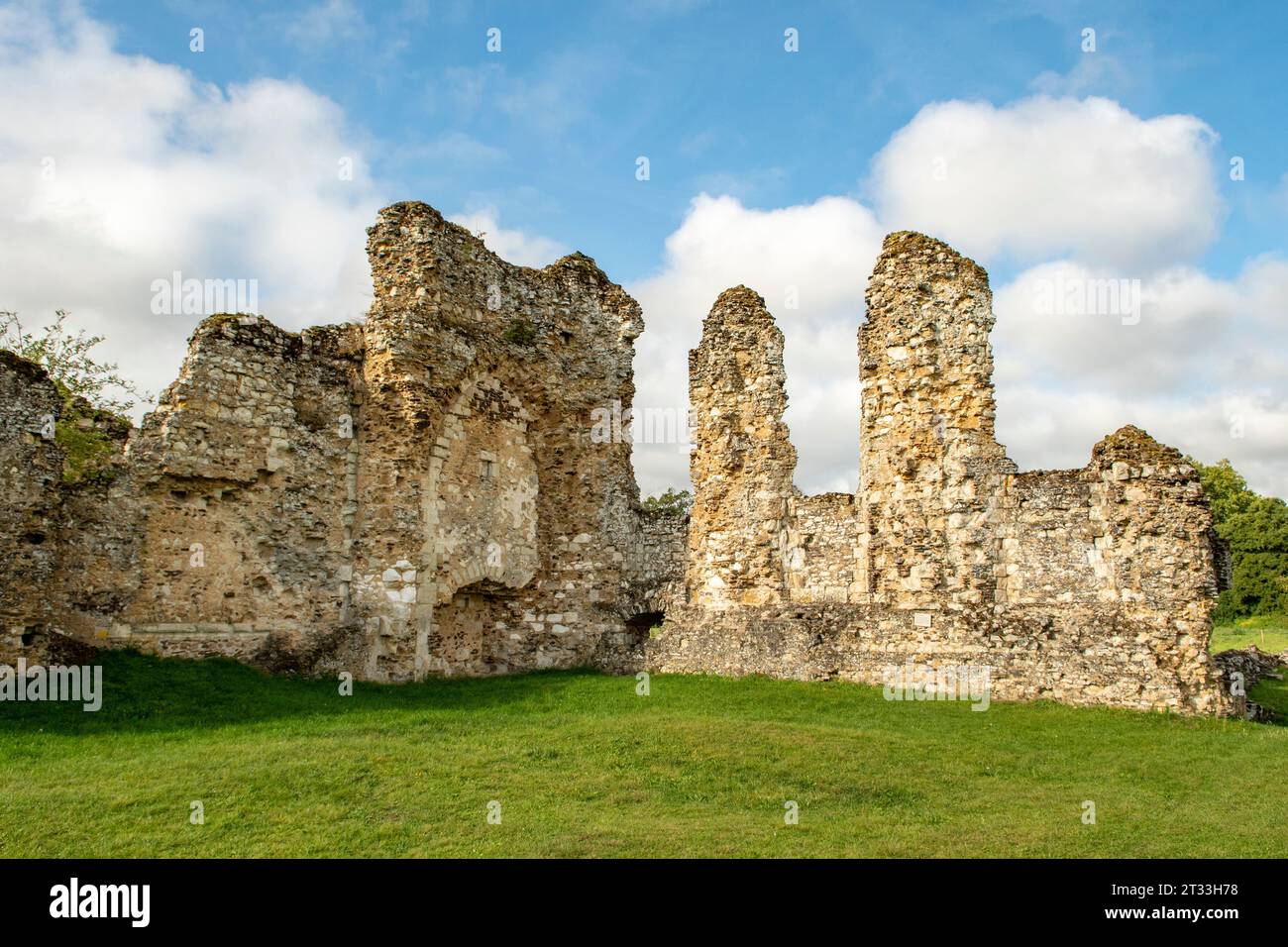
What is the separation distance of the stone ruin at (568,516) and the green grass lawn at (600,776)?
1.22 meters

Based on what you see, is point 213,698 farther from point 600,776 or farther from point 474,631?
point 474,631

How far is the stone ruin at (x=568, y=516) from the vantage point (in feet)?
45.7

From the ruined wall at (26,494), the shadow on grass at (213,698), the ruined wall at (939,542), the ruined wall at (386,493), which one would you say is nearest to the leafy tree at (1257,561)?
the ruined wall at (939,542)

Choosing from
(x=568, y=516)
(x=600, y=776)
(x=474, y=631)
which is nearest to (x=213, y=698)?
(x=600, y=776)

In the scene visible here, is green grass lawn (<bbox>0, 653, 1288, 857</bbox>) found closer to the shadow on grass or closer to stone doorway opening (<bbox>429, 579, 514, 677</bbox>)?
the shadow on grass

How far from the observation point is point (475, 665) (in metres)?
18.1

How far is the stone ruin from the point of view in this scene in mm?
13930

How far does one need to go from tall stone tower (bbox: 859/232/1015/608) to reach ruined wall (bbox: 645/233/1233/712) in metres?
0.03

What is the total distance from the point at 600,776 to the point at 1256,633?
4056cm

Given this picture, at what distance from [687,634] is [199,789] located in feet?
36.1

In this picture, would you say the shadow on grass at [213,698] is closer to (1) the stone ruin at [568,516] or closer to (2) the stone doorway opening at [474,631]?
(1) the stone ruin at [568,516]

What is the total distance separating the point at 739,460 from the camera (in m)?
19.0
